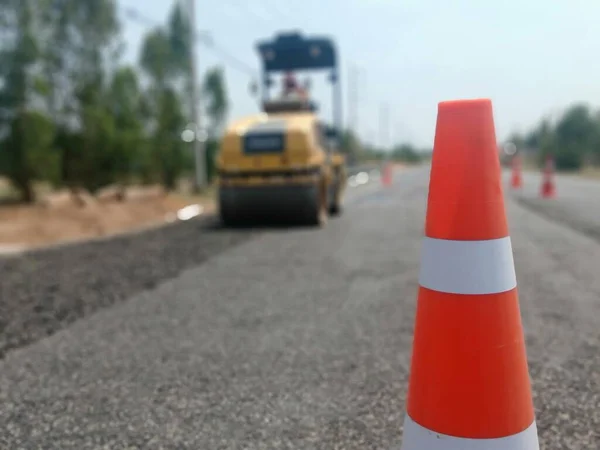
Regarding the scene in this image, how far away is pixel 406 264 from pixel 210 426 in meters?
3.95

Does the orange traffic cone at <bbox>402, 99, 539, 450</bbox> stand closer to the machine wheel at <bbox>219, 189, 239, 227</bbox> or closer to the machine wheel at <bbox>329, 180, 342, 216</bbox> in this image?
the machine wheel at <bbox>219, 189, 239, 227</bbox>

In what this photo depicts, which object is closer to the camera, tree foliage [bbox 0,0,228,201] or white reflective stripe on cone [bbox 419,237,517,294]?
white reflective stripe on cone [bbox 419,237,517,294]

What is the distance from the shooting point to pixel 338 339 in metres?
3.65

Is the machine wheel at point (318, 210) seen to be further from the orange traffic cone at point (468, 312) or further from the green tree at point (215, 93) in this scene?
the green tree at point (215, 93)

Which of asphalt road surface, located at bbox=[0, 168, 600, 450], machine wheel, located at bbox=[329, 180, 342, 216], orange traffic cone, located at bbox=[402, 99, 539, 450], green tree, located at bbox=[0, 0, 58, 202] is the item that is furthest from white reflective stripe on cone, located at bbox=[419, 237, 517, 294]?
green tree, located at bbox=[0, 0, 58, 202]

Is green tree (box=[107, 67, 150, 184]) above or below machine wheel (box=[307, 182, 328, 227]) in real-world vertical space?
above

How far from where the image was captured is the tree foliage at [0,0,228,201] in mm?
15414

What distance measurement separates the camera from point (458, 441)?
1711mm

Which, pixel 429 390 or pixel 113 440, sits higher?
pixel 429 390

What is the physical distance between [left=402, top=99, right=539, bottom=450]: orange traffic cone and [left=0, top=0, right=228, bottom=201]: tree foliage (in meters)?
15.6

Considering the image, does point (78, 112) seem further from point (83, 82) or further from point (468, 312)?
point (468, 312)

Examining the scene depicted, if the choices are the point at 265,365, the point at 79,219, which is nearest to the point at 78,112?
the point at 79,219

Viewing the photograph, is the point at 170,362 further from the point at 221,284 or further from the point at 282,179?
the point at 282,179

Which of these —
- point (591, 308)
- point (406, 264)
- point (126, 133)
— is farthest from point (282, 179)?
point (126, 133)
